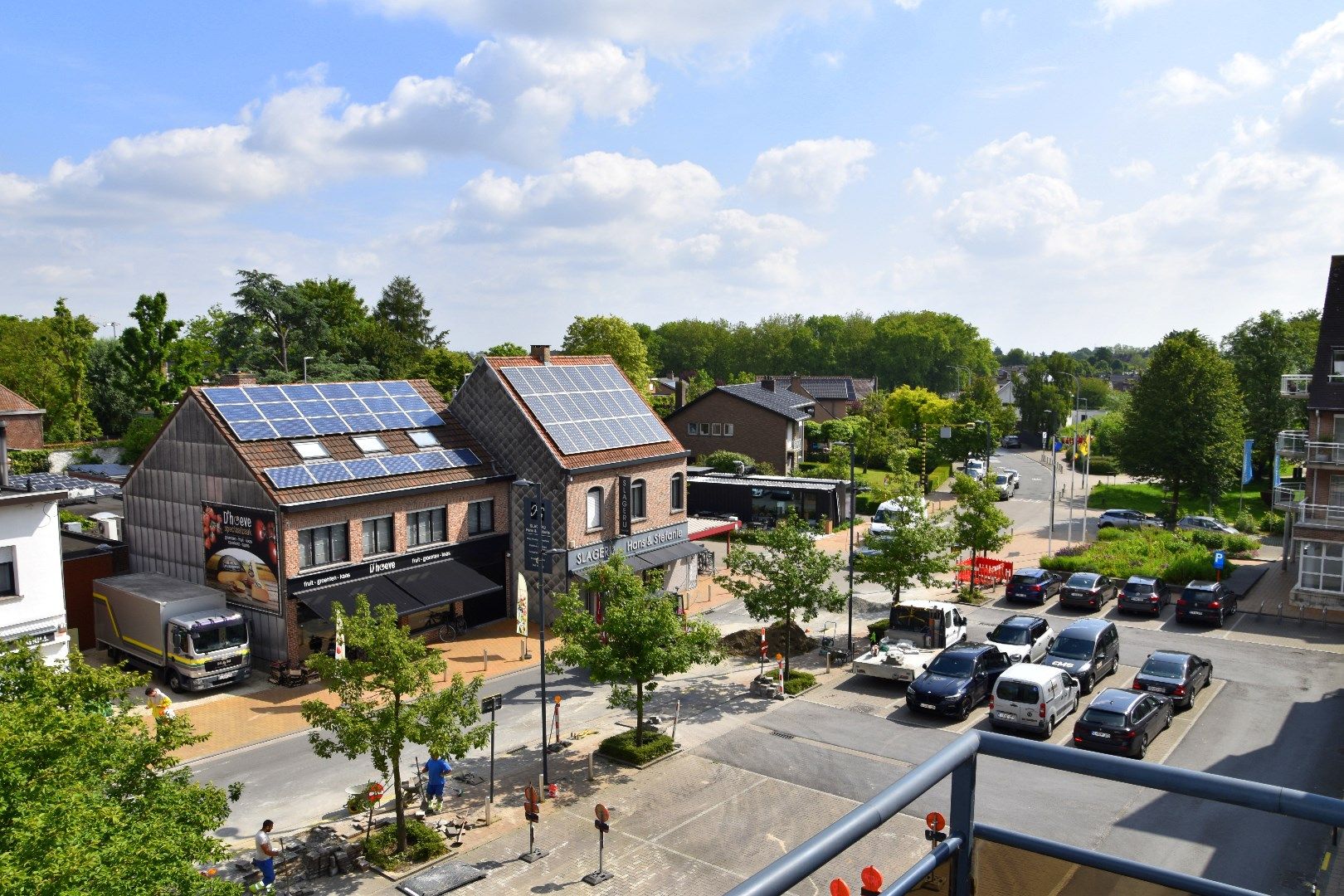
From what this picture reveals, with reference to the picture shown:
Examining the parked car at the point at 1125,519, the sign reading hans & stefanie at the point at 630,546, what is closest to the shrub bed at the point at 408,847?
the sign reading hans & stefanie at the point at 630,546

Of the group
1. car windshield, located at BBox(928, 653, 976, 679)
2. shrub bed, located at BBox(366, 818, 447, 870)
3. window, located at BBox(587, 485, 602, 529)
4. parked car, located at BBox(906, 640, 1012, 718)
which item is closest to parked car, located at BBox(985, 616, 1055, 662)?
parked car, located at BBox(906, 640, 1012, 718)

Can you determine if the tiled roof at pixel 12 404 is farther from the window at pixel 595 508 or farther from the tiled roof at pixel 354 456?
the window at pixel 595 508

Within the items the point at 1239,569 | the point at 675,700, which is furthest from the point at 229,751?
the point at 1239,569

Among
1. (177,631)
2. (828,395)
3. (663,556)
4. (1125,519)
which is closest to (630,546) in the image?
(663,556)

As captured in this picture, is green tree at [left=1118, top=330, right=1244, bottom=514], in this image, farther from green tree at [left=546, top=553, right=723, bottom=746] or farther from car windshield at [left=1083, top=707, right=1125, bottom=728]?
green tree at [left=546, top=553, right=723, bottom=746]

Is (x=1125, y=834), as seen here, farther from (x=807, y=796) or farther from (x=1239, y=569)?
(x=1239, y=569)

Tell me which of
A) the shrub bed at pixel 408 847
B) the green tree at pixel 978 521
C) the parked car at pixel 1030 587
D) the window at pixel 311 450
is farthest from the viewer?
the green tree at pixel 978 521
